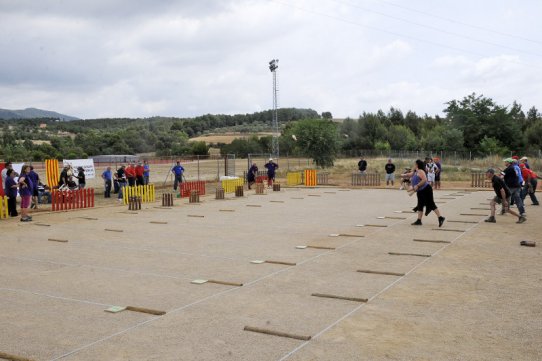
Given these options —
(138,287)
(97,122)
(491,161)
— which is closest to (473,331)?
(138,287)

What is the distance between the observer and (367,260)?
406 inches

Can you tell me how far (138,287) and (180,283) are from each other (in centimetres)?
65

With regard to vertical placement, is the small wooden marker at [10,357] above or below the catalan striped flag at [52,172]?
below

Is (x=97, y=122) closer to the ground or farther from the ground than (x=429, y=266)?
farther from the ground

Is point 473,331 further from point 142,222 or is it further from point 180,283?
point 142,222

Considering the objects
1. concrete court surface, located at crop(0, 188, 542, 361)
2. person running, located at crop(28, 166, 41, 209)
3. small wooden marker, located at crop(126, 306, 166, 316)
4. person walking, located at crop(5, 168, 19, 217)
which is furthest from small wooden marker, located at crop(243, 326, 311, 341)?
person running, located at crop(28, 166, 41, 209)

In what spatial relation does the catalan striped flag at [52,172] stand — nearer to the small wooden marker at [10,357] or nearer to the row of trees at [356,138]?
the small wooden marker at [10,357]

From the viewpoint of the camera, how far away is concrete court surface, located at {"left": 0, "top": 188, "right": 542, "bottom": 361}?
5.66m

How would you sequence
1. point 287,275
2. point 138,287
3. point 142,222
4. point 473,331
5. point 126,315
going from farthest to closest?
point 142,222
point 287,275
point 138,287
point 126,315
point 473,331

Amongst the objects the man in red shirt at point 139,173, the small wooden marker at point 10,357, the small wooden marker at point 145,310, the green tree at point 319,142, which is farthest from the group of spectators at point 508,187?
the green tree at point 319,142

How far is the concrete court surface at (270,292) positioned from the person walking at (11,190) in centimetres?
293

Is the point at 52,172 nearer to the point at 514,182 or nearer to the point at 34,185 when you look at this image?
the point at 34,185

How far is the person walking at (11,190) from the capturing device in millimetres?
17625

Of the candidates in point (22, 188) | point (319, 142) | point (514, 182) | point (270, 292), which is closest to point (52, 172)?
point (22, 188)
